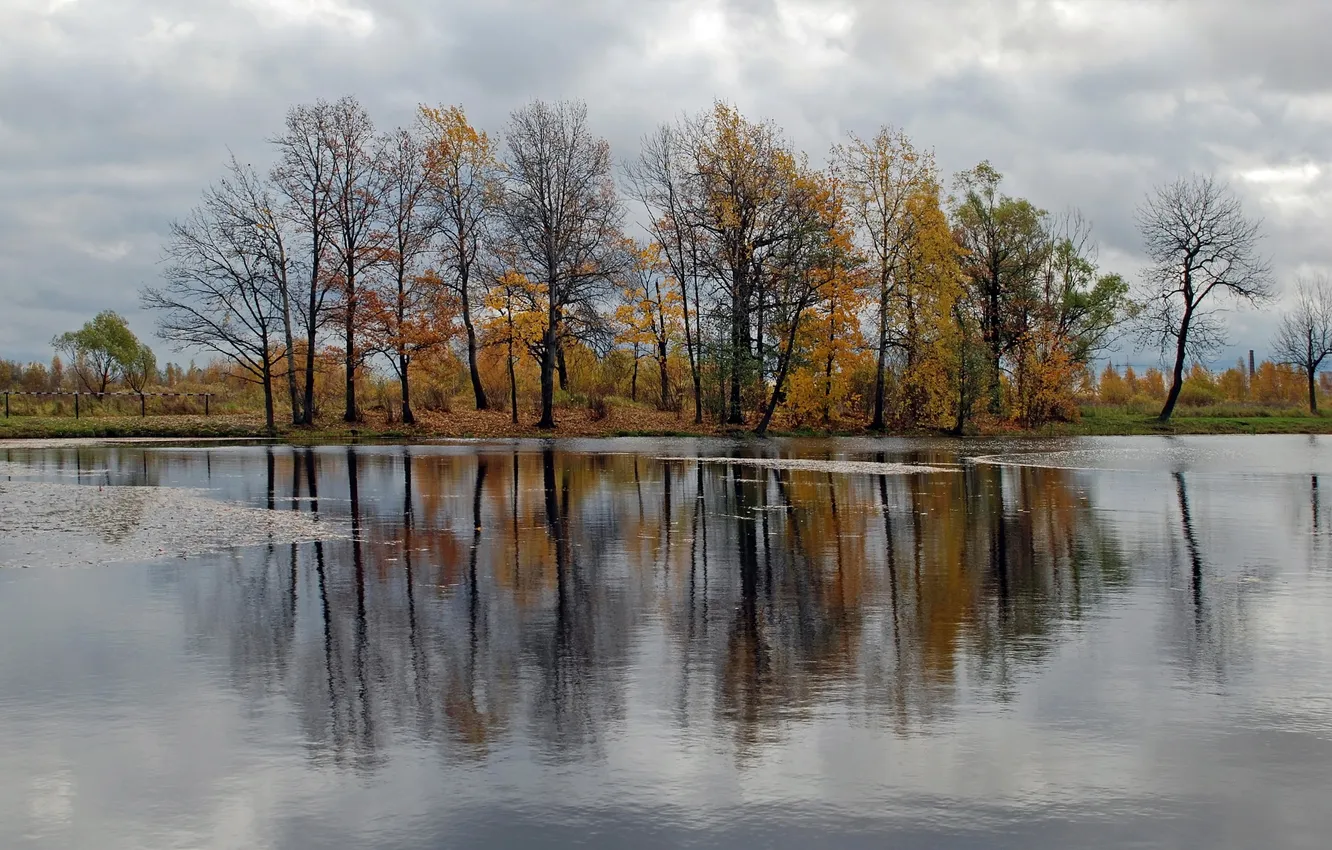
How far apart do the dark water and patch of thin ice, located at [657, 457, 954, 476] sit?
1117 centimetres

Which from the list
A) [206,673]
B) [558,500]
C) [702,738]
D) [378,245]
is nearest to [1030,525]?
[558,500]

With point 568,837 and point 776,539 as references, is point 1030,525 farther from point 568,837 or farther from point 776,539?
point 568,837

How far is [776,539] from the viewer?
605 inches

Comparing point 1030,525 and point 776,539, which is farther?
point 1030,525

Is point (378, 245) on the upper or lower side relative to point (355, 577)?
upper

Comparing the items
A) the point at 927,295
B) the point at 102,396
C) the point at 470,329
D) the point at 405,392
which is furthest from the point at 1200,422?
the point at 102,396

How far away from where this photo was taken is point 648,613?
10.4 m

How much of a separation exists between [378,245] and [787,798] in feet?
150

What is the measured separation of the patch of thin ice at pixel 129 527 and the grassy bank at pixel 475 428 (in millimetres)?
22503

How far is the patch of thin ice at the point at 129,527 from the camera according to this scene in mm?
14016

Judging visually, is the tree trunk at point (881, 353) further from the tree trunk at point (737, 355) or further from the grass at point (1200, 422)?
the grass at point (1200, 422)

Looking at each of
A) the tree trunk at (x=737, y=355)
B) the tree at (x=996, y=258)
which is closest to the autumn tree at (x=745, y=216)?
the tree trunk at (x=737, y=355)

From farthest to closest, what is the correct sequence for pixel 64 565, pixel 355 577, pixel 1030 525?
pixel 1030 525 < pixel 64 565 < pixel 355 577

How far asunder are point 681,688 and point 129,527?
39.0ft
